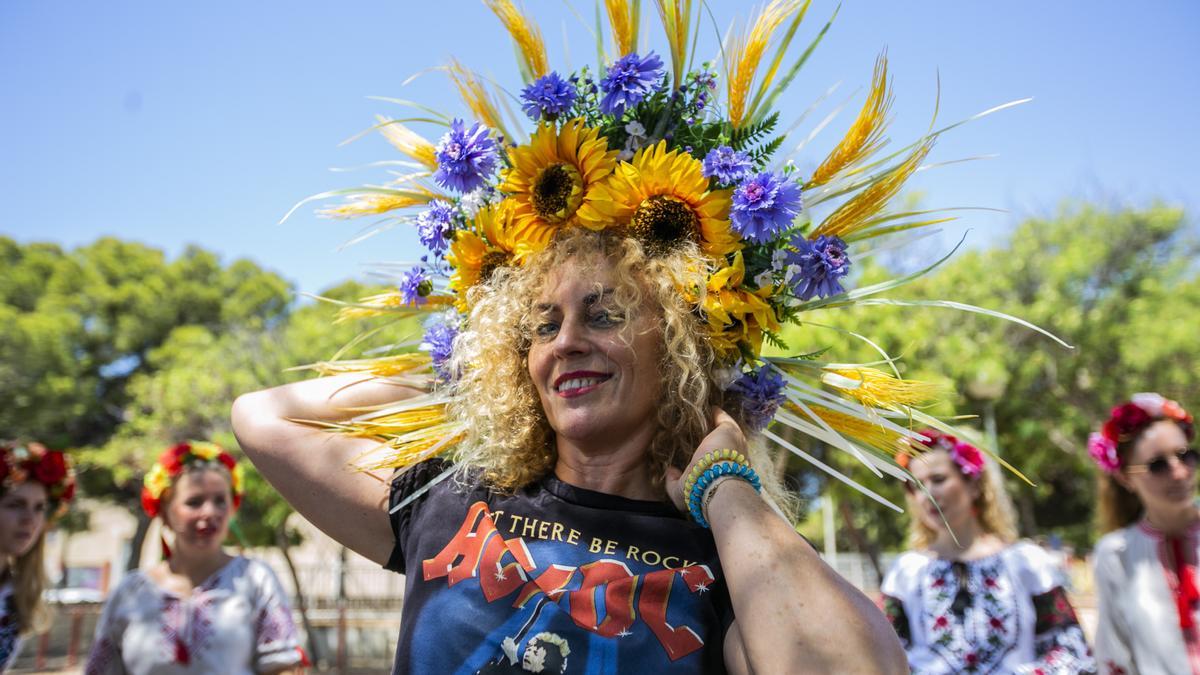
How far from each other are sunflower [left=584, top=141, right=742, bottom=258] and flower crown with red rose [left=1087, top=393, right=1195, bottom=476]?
2919mm

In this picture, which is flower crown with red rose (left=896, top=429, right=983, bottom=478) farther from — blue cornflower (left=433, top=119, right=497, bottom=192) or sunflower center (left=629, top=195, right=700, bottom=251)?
blue cornflower (left=433, top=119, right=497, bottom=192)

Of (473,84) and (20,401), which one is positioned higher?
(20,401)

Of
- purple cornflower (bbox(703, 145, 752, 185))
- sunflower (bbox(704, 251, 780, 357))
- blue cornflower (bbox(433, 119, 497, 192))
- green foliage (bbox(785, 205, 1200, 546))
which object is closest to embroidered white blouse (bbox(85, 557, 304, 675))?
blue cornflower (bbox(433, 119, 497, 192))

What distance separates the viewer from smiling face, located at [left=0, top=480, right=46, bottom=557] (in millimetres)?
4320

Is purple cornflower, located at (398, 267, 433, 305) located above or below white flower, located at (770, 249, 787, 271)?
above

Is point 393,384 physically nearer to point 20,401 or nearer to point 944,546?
point 944,546

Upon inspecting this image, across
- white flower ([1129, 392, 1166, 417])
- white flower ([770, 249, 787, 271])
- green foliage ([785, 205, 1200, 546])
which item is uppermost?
green foliage ([785, 205, 1200, 546])

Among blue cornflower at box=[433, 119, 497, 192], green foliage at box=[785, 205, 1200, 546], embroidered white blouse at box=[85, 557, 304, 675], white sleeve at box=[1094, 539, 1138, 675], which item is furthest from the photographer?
green foliage at box=[785, 205, 1200, 546]

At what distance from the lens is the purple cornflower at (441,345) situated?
2.48 metres

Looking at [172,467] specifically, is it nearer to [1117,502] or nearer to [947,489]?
[947,489]

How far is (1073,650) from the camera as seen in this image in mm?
3914

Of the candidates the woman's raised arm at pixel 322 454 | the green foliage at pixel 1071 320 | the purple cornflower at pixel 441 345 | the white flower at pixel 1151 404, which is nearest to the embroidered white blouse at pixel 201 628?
the woman's raised arm at pixel 322 454

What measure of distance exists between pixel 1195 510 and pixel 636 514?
3175mm

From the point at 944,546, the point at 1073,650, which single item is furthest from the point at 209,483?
the point at 1073,650
